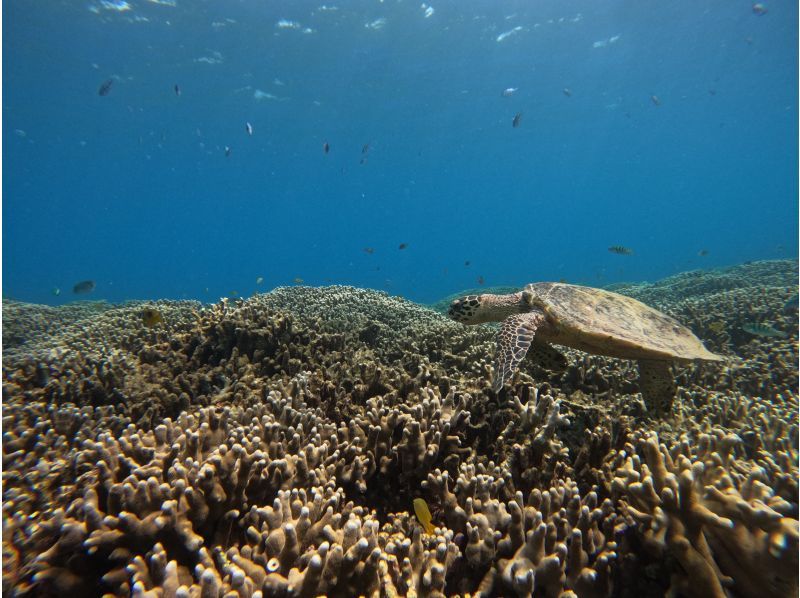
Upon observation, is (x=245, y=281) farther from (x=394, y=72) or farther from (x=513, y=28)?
(x=513, y=28)

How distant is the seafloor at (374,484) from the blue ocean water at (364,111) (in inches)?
488

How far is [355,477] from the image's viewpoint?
2686 mm

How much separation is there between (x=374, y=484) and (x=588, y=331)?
3.02 metres

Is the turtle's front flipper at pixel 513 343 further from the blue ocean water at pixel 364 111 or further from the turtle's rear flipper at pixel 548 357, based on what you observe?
the blue ocean water at pixel 364 111

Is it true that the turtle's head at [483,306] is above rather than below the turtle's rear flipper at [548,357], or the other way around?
above

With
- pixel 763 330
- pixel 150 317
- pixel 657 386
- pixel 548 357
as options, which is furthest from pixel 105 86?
pixel 763 330

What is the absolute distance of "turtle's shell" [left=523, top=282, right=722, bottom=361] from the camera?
4136 millimetres

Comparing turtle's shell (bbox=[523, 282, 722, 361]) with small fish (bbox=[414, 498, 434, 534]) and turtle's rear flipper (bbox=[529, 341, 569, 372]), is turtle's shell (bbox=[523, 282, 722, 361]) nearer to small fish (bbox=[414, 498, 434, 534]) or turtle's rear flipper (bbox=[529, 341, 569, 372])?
turtle's rear flipper (bbox=[529, 341, 569, 372])

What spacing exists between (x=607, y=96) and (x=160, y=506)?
6767cm

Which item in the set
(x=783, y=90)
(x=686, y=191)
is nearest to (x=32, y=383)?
(x=783, y=90)

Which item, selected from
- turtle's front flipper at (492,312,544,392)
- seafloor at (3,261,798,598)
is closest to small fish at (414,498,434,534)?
seafloor at (3,261,798,598)

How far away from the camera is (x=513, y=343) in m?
3.99

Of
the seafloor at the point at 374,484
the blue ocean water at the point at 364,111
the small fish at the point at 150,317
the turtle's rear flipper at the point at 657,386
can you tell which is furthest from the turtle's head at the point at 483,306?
the blue ocean water at the point at 364,111

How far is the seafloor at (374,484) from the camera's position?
175 centimetres
